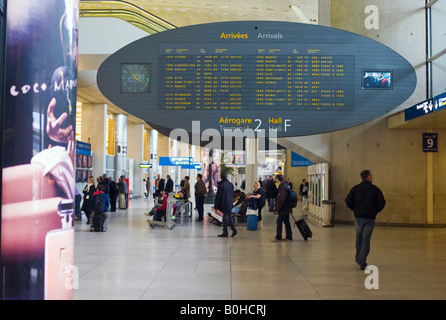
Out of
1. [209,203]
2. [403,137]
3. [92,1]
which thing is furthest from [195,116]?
[209,203]

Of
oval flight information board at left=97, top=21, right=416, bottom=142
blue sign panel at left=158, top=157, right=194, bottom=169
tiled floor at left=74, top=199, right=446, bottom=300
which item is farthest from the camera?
blue sign panel at left=158, top=157, right=194, bottom=169

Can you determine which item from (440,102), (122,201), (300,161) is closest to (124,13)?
(122,201)

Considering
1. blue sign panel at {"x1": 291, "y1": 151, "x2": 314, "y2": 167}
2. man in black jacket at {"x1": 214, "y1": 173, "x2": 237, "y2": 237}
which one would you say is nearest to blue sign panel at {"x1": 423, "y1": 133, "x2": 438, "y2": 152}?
man in black jacket at {"x1": 214, "y1": 173, "x2": 237, "y2": 237}

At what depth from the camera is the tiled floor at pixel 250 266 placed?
5.94m

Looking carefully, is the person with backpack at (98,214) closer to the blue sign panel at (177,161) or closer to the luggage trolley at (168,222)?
the luggage trolley at (168,222)

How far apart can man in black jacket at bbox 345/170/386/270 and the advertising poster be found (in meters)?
5.29

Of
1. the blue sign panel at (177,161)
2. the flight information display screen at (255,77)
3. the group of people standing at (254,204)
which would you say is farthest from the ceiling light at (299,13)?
the flight information display screen at (255,77)

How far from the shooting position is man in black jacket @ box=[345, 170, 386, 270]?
7707 millimetres

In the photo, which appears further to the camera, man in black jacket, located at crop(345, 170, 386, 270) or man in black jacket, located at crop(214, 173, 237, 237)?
man in black jacket, located at crop(214, 173, 237, 237)

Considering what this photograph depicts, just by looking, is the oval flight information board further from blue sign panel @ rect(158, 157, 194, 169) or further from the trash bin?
blue sign panel @ rect(158, 157, 194, 169)

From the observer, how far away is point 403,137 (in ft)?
49.1

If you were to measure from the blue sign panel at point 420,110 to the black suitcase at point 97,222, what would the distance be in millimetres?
8461

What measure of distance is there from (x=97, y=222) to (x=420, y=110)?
864cm

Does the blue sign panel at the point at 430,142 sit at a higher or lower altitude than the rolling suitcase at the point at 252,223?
higher
